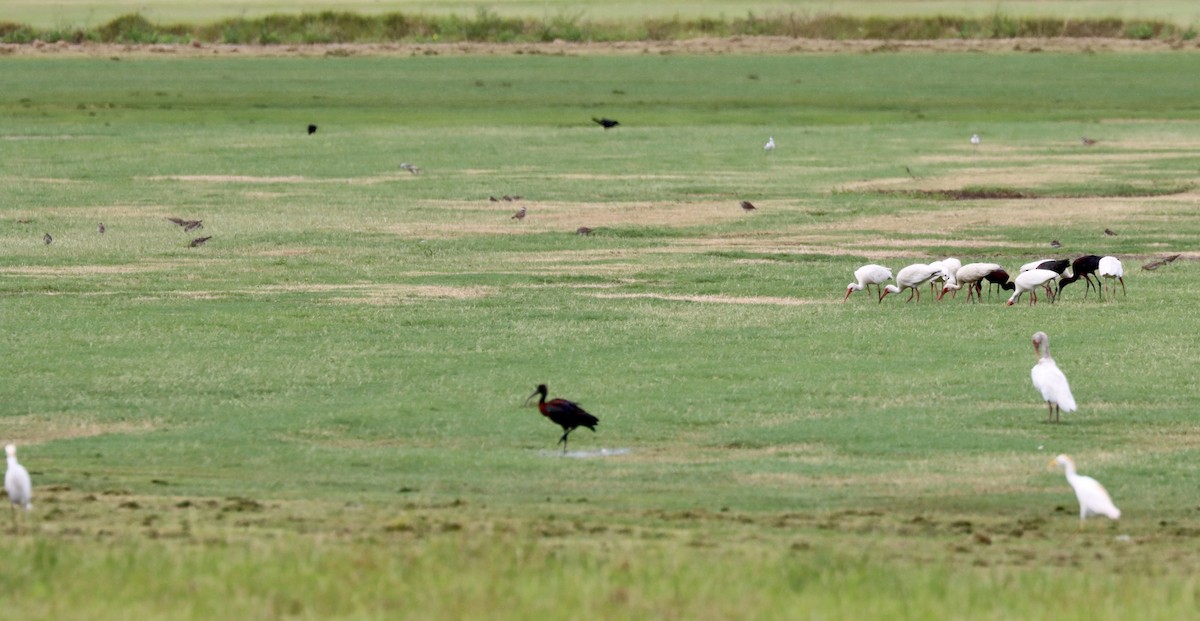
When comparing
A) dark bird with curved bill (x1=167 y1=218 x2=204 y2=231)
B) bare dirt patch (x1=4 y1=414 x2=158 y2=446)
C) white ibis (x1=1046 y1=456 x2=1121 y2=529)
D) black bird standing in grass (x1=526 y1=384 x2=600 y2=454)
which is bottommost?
dark bird with curved bill (x1=167 y1=218 x2=204 y2=231)

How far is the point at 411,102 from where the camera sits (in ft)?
205

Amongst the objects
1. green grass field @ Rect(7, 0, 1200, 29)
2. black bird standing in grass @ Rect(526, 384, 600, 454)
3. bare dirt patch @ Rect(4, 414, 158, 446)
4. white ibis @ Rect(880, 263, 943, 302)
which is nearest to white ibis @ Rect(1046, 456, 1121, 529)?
black bird standing in grass @ Rect(526, 384, 600, 454)

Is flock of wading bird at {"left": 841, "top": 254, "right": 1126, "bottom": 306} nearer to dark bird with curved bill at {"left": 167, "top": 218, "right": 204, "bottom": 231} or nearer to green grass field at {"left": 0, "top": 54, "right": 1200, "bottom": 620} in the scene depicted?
green grass field at {"left": 0, "top": 54, "right": 1200, "bottom": 620}

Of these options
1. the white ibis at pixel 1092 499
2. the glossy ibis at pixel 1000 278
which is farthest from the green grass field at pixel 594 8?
the white ibis at pixel 1092 499

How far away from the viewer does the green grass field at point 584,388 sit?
384 inches

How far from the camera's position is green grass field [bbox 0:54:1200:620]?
32.0 ft

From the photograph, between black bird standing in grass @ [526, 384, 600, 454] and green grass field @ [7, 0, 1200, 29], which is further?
green grass field @ [7, 0, 1200, 29]

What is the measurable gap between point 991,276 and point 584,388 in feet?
25.6

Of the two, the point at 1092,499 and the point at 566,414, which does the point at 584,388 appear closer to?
the point at 566,414

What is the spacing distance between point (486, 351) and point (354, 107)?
42923 mm

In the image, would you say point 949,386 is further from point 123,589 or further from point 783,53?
point 783,53

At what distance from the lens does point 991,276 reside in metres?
23.1

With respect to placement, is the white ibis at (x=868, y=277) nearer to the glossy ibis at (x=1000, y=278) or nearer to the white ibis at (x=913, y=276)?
the white ibis at (x=913, y=276)

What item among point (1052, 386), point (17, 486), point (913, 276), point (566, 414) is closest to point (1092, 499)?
point (1052, 386)
